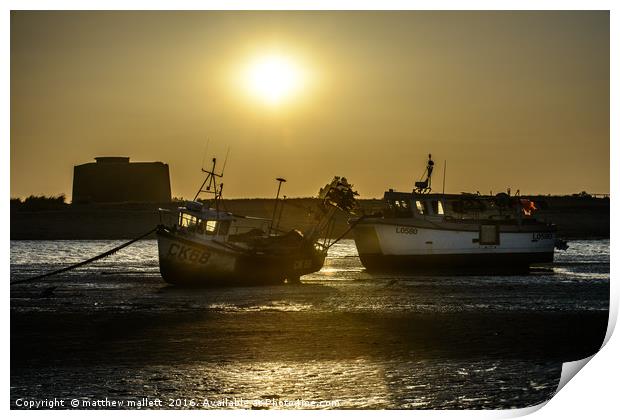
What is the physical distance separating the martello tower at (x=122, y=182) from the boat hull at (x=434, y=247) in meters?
10.9

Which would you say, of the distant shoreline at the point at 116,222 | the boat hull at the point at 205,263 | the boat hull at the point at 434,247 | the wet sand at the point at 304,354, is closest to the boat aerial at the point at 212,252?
the boat hull at the point at 205,263

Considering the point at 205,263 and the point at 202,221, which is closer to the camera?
the point at 205,263

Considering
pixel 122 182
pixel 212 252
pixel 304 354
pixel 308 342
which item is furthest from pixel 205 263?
pixel 122 182

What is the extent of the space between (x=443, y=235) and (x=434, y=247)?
0.58 m

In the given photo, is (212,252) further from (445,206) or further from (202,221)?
(445,206)

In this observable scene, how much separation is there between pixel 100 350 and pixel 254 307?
659cm

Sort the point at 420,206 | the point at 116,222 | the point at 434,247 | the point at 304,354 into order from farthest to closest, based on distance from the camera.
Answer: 1. the point at 116,222
2. the point at 420,206
3. the point at 434,247
4. the point at 304,354

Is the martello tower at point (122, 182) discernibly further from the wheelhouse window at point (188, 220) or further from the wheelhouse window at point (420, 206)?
the wheelhouse window at point (188, 220)

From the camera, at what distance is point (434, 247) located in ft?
Result: 130

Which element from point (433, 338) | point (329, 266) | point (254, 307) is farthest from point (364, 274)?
point (433, 338)
